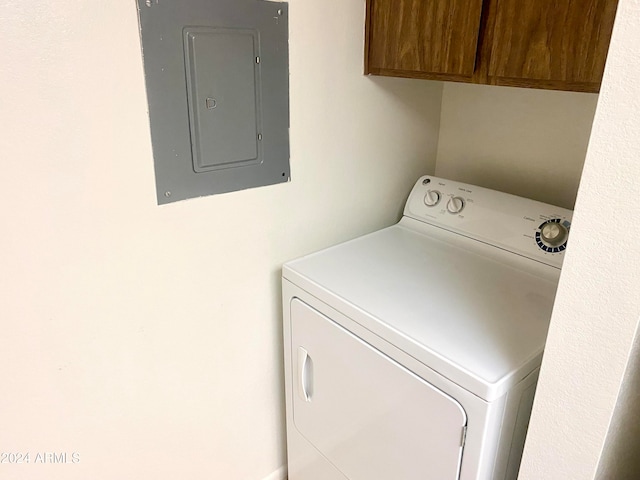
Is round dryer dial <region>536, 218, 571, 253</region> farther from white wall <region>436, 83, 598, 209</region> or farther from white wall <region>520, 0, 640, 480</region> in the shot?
white wall <region>520, 0, 640, 480</region>

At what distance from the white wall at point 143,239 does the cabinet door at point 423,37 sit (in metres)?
0.07

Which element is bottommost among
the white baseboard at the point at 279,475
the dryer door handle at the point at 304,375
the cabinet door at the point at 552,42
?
the white baseboard at the point at 279,475

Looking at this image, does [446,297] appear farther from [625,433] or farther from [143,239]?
[143,239]

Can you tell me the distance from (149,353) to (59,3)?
847 millimetres

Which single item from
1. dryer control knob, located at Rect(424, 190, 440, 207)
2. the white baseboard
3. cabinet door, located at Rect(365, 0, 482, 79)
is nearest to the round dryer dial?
dryer control knob, located at Rect(424, 190, 440, 207)

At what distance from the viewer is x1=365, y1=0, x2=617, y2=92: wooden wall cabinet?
0.98 metres

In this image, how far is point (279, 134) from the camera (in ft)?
4.39

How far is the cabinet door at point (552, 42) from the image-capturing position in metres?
0.96

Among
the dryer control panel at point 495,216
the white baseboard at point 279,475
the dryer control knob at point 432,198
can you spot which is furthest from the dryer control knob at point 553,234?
the white baseboard at point 279,475

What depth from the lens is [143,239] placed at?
3.92ft

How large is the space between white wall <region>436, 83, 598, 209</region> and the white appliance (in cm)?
15

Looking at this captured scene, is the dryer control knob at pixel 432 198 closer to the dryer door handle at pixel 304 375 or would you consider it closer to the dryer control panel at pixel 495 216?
the dryer control panel at pixel 495 216

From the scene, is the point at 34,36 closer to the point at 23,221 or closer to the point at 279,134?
the point at 23,221

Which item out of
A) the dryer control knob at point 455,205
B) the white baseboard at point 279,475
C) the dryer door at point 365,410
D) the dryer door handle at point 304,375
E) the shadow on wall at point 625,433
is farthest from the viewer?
the white baseboard at point 279,475
